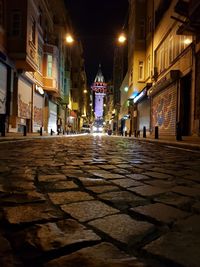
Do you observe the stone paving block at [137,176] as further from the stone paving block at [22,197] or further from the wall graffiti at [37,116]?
the wall graffiti at [37,116]

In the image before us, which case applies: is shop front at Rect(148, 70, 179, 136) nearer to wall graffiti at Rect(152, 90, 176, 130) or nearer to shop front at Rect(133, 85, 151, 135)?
wall graffiti at Rect(152, 90, 176, 130)

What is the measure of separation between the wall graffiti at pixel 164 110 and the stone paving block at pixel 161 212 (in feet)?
56.0

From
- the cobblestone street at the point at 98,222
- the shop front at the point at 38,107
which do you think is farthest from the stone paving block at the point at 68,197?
the shop front at the point at 38,107

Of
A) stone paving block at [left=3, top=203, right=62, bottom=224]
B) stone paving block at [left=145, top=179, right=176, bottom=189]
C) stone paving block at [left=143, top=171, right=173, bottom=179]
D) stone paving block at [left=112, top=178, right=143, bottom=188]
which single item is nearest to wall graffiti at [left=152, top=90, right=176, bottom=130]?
stone paving block at [left=143, top=171, right=173, bottom=179]

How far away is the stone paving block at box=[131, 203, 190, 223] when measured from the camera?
7.95 feet

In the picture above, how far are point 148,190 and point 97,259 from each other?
6.47 feet

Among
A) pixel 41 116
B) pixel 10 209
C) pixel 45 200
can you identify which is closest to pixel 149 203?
pixel 45 200

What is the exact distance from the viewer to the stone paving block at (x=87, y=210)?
8.00 ft

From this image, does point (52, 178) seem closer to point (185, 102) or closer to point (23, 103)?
point (185, 102)

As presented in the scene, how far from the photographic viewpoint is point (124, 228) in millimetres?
2160

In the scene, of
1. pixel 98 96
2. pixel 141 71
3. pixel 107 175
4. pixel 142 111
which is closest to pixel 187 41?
pixel 107 175

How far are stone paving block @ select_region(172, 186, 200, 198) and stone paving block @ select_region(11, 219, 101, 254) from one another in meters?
1.63

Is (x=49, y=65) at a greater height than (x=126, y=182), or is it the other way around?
(x=49, y=65)

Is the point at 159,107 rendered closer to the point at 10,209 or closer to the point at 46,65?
the point at 46,65
